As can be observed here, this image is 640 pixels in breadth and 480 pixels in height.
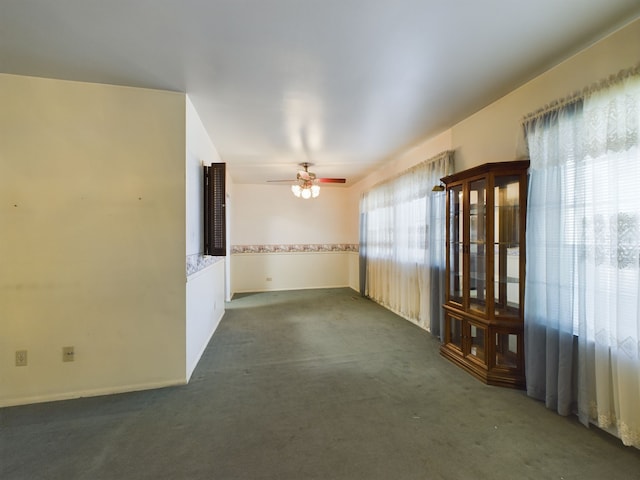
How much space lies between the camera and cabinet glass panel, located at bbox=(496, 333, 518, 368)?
7.55 ft

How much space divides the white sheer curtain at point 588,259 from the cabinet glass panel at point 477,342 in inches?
17.0

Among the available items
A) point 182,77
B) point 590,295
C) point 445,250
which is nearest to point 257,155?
point 182,77

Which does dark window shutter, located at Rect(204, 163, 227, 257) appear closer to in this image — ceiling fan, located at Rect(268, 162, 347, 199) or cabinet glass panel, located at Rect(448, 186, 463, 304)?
ceiling fan, located at Rect(268, 162, 347, 199)

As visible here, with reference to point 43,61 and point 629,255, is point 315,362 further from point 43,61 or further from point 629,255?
point 43,61

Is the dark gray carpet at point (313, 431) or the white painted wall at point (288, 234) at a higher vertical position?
the white painted wall at point (288, 234)

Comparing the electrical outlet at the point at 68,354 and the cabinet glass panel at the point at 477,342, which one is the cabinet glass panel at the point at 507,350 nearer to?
the cabinet glass panel at the point at 477,342

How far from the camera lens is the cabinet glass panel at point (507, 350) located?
90.6 inches

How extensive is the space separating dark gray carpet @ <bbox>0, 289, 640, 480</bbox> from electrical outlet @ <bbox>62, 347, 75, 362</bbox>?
0.34 metres

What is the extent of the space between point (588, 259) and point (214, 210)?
324 centimetres

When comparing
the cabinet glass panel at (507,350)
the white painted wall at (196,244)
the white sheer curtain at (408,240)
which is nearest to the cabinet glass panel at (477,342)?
the cabinet glass panel at (507,350)

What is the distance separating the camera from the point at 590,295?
68.8 inches

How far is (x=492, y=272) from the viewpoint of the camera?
2.34m

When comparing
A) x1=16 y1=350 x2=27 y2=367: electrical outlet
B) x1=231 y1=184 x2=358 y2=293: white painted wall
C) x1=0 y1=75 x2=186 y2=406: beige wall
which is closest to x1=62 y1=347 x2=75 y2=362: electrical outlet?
x1=0 y1=75 x2=186 y2=406: beige wall

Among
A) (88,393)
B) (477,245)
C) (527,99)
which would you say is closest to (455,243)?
(477,245)
